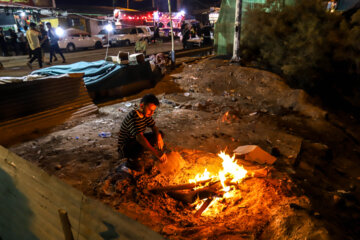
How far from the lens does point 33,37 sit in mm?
10977

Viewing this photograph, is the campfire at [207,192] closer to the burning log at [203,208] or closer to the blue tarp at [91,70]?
the burning log at [203,208]

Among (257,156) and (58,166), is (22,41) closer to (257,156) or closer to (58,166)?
(58,166)

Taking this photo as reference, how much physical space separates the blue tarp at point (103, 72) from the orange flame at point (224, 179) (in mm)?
5296

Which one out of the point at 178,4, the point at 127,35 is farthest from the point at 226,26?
the point at 178,4

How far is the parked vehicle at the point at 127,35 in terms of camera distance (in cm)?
2097

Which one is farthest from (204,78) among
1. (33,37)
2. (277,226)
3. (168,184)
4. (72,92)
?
(33,37)

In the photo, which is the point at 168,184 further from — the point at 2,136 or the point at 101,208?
the point at 2,136

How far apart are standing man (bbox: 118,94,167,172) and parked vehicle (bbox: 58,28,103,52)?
17.0 meters

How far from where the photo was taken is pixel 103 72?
805cm

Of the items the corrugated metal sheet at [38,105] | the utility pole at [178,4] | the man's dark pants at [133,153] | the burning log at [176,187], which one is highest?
the utility pole at [178,4]

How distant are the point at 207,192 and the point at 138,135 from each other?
1.34 metres

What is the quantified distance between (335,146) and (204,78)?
5154mm

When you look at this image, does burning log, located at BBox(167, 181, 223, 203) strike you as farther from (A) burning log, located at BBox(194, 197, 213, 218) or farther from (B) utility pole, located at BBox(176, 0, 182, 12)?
(B) utility pole, located at BBox(176, 0, 182, 12)

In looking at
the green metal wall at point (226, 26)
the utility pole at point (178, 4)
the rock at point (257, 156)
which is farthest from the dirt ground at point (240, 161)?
the utility pole at point (178, 4)
